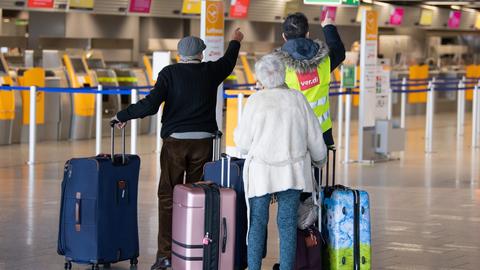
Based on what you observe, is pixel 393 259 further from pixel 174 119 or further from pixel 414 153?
pixel 414 153

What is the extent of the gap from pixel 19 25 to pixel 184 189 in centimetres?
1496

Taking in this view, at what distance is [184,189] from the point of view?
253 inches

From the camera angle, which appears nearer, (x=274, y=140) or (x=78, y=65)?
(x=274, y=140)

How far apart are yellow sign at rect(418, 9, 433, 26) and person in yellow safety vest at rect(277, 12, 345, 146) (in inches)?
974

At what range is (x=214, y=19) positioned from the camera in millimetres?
9930

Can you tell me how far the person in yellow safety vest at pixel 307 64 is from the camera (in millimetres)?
6797

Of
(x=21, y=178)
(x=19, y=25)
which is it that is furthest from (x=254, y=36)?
(x=21, y=178)

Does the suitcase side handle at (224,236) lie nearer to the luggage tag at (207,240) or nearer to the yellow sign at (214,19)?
the luggage tag at (207,240)

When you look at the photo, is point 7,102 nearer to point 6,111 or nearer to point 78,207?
point 6,111

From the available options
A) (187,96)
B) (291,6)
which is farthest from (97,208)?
(291,6)

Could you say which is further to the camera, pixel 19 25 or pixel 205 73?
pixel 19 25

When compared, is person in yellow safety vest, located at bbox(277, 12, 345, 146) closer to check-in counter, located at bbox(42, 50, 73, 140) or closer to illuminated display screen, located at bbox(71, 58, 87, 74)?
check-in counter, located at bbox(42, 50, 73, 140)

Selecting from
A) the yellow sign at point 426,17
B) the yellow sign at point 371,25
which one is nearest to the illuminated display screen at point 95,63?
the yellow sign at point 371,25

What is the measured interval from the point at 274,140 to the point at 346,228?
0.75m
